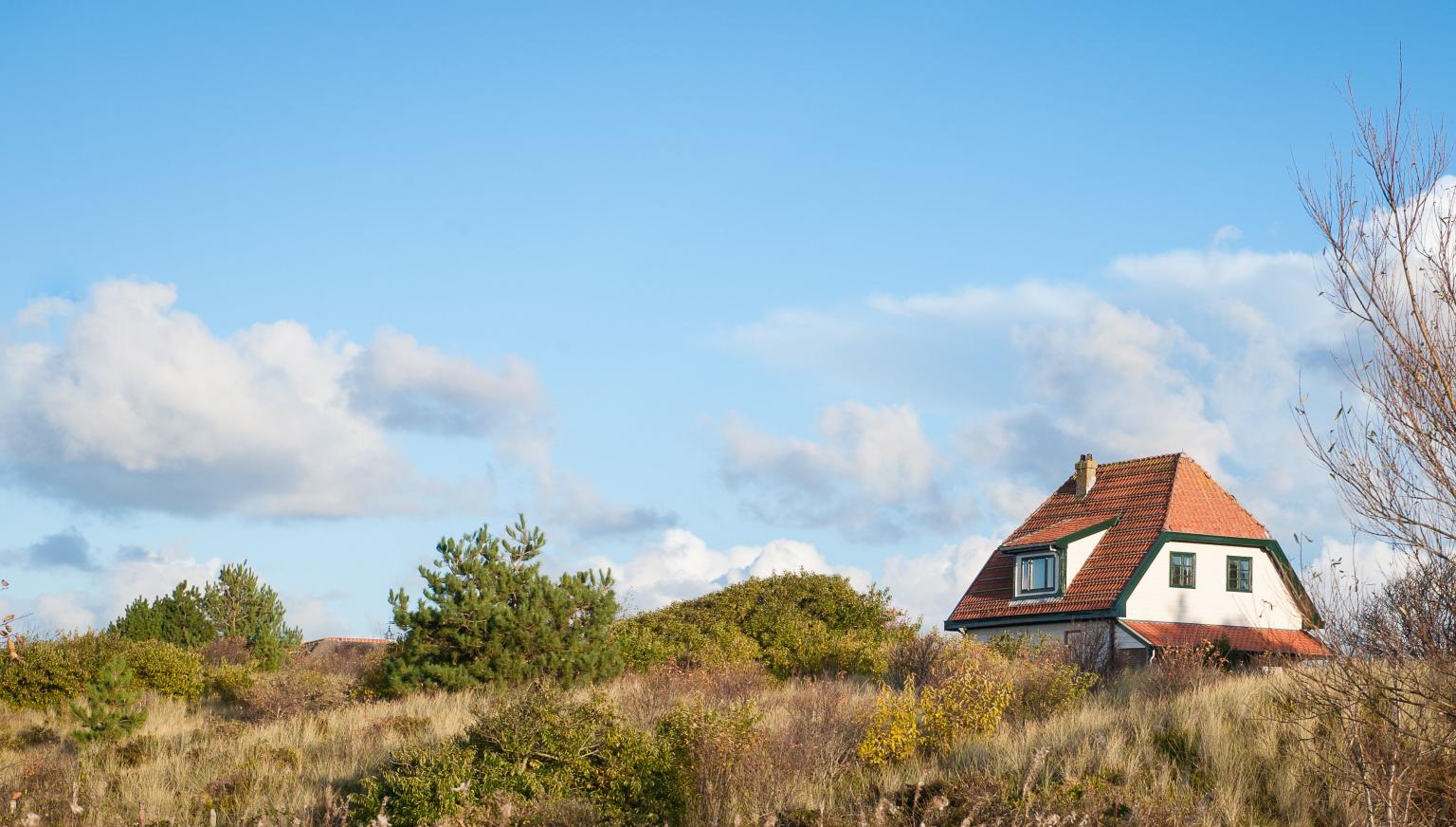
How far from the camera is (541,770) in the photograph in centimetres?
1261

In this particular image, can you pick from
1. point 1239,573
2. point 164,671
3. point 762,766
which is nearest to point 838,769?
point 762,766

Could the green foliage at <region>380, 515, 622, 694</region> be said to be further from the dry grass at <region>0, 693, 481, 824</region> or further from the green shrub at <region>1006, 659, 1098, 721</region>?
the green shrub at <region>1006, 659, 1098, 721</region>

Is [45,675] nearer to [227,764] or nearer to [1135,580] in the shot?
[227,764]

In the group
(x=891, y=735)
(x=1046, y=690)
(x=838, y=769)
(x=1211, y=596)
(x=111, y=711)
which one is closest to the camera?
(x=838, y=769)

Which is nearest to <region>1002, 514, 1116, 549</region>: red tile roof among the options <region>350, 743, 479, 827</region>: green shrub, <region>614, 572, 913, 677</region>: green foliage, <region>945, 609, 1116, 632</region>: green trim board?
<region>945, 609, 1116, 632</region>: green trim board

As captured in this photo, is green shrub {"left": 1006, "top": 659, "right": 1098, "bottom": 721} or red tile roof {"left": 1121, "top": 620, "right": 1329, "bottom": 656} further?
red tile roof {"left": 1121, "top": 620, "right": 1329, "bottom": 656}

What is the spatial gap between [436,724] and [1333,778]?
420 inches

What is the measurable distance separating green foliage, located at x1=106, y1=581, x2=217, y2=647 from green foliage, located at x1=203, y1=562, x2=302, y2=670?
15.0 inches

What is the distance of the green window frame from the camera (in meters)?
33.1

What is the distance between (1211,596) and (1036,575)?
4.30 m

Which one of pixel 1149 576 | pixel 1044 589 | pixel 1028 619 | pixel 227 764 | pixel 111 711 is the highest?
pixel 1149 576

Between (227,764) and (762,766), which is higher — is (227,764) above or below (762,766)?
below

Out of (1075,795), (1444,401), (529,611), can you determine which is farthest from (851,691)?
(1444,401)

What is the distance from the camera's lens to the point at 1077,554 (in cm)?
3312
